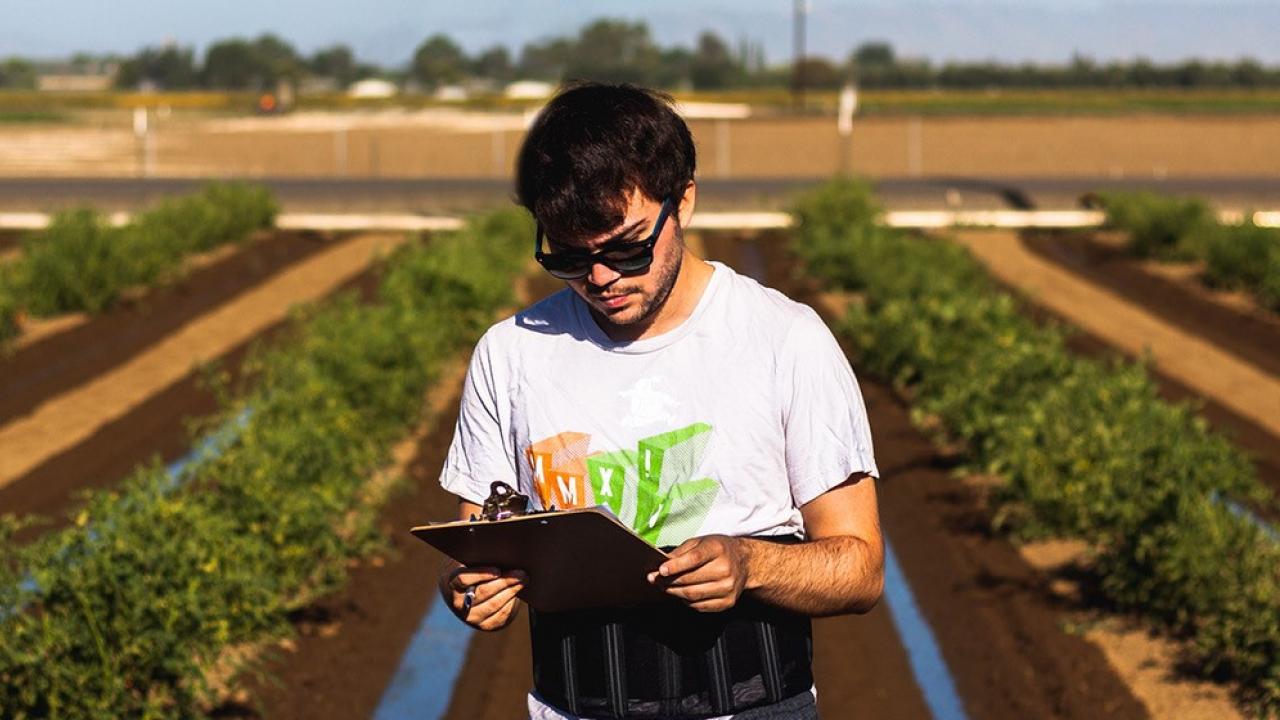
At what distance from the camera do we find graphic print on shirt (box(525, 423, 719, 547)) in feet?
9.46

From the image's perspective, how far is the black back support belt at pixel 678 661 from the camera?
290cm

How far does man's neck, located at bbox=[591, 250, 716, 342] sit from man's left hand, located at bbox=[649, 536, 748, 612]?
385 millimetres

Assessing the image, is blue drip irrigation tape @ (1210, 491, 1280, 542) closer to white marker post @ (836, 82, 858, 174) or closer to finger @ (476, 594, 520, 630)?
finger @ (476, 594, 520, 630)

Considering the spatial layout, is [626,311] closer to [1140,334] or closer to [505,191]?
[1140,334]

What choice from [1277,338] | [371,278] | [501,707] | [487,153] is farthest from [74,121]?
[501,707]

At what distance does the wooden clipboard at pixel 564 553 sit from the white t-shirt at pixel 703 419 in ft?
0.43

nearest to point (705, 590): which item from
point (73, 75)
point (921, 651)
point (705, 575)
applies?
point (705, 575)

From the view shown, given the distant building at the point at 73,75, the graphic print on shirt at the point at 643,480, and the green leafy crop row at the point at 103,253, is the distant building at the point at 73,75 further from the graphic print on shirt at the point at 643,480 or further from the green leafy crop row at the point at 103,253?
the graphic print on shirt at the point at 643,480

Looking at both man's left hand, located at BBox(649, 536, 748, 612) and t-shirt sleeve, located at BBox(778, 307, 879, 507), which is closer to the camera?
man's left hand, located at BBox(649, 536, 748, 612)

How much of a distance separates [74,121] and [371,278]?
44.4 m

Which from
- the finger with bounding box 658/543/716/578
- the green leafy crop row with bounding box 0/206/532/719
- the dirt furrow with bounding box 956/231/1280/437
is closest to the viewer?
the finger with bounding box 658/543/716/578

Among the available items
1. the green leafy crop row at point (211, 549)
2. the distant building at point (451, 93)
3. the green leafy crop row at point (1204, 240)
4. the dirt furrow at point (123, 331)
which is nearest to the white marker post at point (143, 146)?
the dirt furrow at point (123, 331)

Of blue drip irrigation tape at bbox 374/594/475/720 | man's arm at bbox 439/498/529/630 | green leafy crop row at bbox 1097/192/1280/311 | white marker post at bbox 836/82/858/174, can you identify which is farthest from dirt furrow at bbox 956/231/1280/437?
man's arm at bbox 439/498/529/630

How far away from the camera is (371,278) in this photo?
18891 mm
